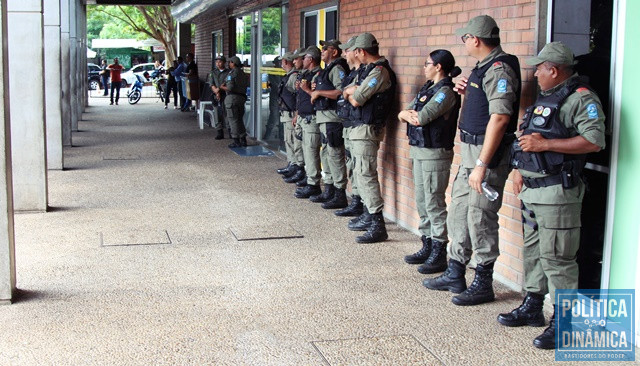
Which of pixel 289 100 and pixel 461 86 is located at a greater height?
pixel 461 86

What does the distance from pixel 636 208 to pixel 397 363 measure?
1628 mm

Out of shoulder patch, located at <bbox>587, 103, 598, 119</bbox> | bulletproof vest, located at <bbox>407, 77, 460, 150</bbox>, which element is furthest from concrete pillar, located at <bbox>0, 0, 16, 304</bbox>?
shoulder patch, located at <bbox>587, 103, 598, 119</bbox>

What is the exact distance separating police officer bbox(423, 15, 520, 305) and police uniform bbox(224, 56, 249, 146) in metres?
8.65

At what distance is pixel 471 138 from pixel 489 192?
48cm

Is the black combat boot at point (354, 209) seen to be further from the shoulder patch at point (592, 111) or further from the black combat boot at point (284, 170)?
the shoulder patch at point (592, 111)

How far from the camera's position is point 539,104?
4.43m

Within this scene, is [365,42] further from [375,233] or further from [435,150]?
[375,233]

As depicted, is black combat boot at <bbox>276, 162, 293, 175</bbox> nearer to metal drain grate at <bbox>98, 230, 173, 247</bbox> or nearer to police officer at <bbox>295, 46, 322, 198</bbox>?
police officer at <bbox>295, 46, 322, 198</bbox>

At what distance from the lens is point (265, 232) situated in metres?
7.32

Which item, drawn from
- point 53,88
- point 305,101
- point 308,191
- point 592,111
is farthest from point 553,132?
point 53,88

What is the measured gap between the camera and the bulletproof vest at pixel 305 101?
8.98 m

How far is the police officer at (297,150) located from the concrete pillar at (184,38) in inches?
858

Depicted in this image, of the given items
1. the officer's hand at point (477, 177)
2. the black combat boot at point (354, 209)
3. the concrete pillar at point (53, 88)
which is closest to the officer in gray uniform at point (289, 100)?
the black combat boot at point (354, 209)

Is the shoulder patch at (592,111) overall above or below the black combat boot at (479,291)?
above
